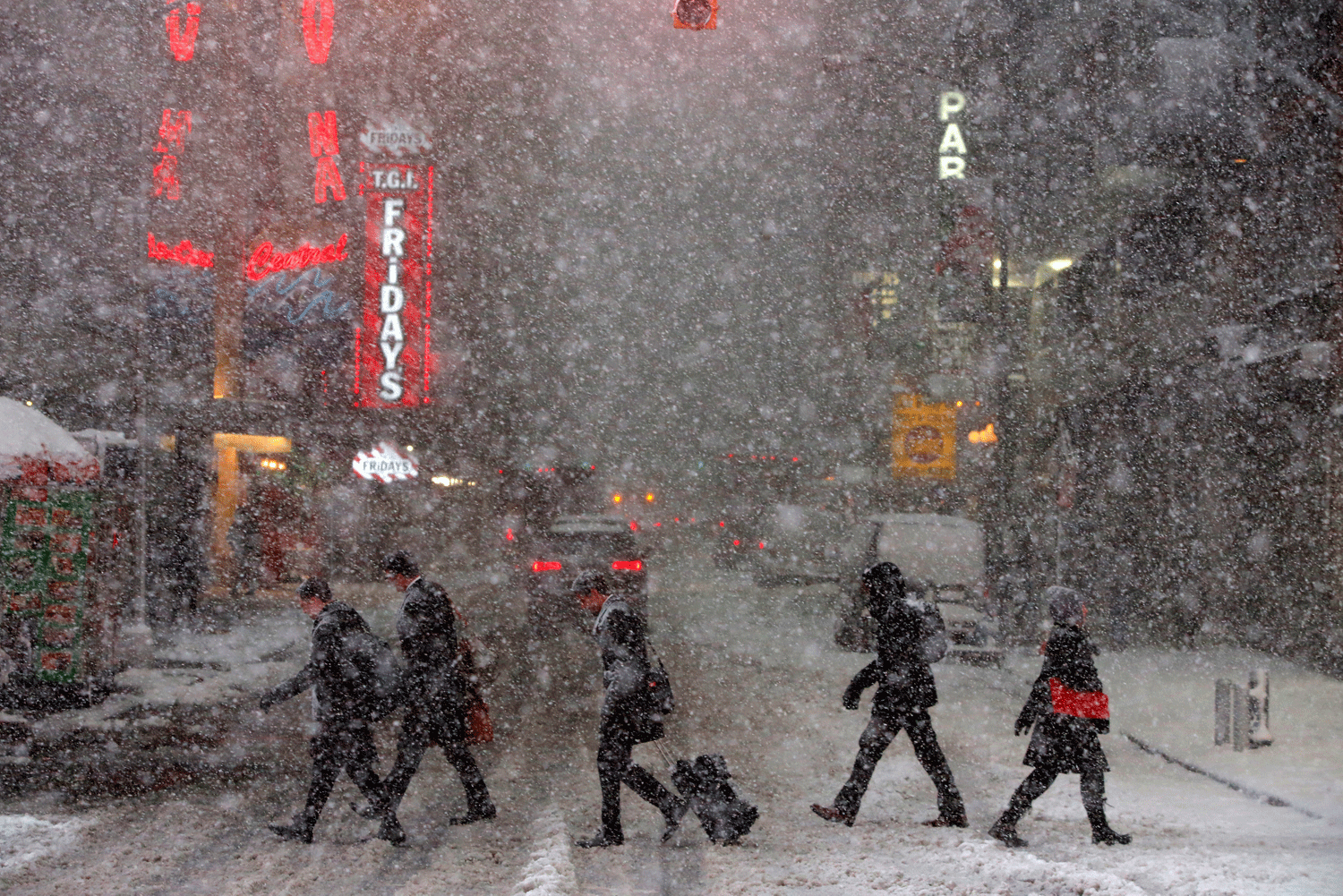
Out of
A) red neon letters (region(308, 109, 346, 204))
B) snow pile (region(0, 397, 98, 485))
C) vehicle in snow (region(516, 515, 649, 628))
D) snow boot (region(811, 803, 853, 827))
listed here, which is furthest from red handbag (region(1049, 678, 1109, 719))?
red neon letters (region(308, 109, 346, 204))

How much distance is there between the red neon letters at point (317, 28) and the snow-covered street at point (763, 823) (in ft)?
70.4

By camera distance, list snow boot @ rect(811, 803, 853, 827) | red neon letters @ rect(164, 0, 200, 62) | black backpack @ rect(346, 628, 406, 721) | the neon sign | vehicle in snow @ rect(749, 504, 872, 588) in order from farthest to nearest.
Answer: vehicle in snow @ rect(749, 504, 872, 588) < the neon sign < red neon letters @ rect(164, 0, 200, 62) < snow boot @ rect(811, 803, 853, 827) < black backpack @ rect(346, 628, 406, 721)

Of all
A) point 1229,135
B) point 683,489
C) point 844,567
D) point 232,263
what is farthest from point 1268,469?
point 683,489

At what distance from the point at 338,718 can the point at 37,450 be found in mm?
6007

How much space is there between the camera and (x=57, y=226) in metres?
15.6

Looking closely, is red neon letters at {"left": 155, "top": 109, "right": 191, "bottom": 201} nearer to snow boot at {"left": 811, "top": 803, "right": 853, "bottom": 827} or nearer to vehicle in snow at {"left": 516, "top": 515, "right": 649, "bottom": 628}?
vehicle in snow at {"left": 516, "top": 515, "right": 649, "bottom": 628}

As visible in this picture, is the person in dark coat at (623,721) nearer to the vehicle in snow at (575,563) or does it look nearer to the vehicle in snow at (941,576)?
the vehicle in snow at (941,576)

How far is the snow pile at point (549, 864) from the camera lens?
5.15 m

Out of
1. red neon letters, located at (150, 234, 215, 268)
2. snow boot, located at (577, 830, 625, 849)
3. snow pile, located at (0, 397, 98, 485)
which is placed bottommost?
snow boot, located at (577, 830, 625, 849)

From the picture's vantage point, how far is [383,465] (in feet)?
81.5

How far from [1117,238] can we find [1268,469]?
230 inches

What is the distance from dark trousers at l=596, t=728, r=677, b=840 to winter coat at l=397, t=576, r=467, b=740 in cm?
102

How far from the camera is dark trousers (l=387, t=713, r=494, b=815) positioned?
612cm

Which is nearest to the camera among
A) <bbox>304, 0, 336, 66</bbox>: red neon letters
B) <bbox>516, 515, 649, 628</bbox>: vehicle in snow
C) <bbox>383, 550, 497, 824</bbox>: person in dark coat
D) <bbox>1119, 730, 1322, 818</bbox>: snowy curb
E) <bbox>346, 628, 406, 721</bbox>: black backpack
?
<bbox>346, 628, 406, 721</bbox>: black backpack
